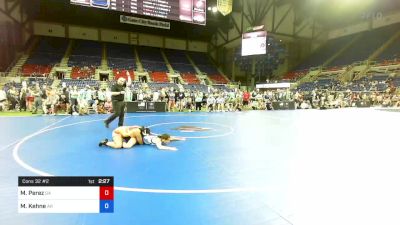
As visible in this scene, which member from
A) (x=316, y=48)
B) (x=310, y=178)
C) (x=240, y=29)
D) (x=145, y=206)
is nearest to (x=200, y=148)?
(x=310, y=178)

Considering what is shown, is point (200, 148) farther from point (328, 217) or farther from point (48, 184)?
point (48, 184)

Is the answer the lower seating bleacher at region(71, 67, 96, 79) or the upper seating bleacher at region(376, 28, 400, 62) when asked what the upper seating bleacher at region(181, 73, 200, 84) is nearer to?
the lower seating bleacher at region(71, 67, 96, 79)

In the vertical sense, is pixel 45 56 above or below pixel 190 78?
above

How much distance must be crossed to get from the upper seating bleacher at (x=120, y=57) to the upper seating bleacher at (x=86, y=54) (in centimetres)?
119

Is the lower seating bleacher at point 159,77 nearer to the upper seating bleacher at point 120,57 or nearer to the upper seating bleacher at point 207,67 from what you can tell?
the upper seating bleacher at point 120,57

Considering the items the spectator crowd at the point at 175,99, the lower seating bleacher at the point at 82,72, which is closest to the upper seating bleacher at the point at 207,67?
the spectator crowd at the point at 175,99

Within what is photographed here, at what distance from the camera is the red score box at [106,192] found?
1830 mm

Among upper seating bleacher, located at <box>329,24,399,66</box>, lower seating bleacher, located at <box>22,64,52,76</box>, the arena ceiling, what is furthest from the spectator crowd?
the arena ceiling
